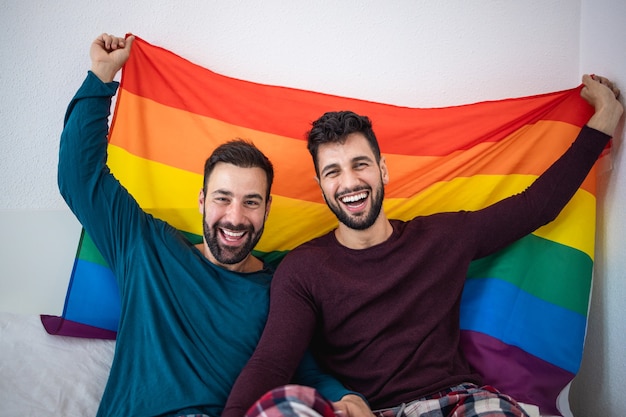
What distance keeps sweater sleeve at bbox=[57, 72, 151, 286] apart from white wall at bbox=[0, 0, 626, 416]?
380 millimetres

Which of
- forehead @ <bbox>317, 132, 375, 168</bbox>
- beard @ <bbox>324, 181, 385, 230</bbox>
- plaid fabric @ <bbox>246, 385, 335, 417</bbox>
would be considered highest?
forehead @ <bbox>317, 132, 375, 168</bbox>

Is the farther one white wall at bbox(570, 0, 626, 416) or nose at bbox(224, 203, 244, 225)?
white wall at bbox(570, 0, 626, 416)

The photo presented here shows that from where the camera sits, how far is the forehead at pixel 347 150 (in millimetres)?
1488

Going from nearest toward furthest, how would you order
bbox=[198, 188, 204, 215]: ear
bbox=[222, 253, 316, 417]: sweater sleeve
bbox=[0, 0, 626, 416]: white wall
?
bbox=[222, 253, 316, 417]: sweater sleeve → bbox=[198, 188, 204, 215]: ear → bbox=[0, 0, 626, 416]: white wall

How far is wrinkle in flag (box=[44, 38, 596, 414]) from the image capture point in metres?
1.58

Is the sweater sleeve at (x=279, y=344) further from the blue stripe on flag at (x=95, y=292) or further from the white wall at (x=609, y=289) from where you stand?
the white wall at (x=609, y=289)

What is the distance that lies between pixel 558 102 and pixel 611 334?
0.84 meters

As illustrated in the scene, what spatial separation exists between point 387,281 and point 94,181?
0.89 m

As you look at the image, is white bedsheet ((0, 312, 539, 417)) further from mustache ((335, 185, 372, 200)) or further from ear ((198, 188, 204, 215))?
mustache ((335, 185, 372, 200))

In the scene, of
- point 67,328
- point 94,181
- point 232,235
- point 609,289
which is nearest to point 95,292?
point 67,328

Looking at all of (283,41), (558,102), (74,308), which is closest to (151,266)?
(74,308)

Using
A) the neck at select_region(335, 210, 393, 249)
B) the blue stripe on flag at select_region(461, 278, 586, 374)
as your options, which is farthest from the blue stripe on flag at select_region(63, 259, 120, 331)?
the blue stripe on flag at select_region(461, 278, 586, 374)

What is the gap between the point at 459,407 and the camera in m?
1.25

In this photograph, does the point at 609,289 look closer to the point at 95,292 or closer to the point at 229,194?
the point at 229,194
